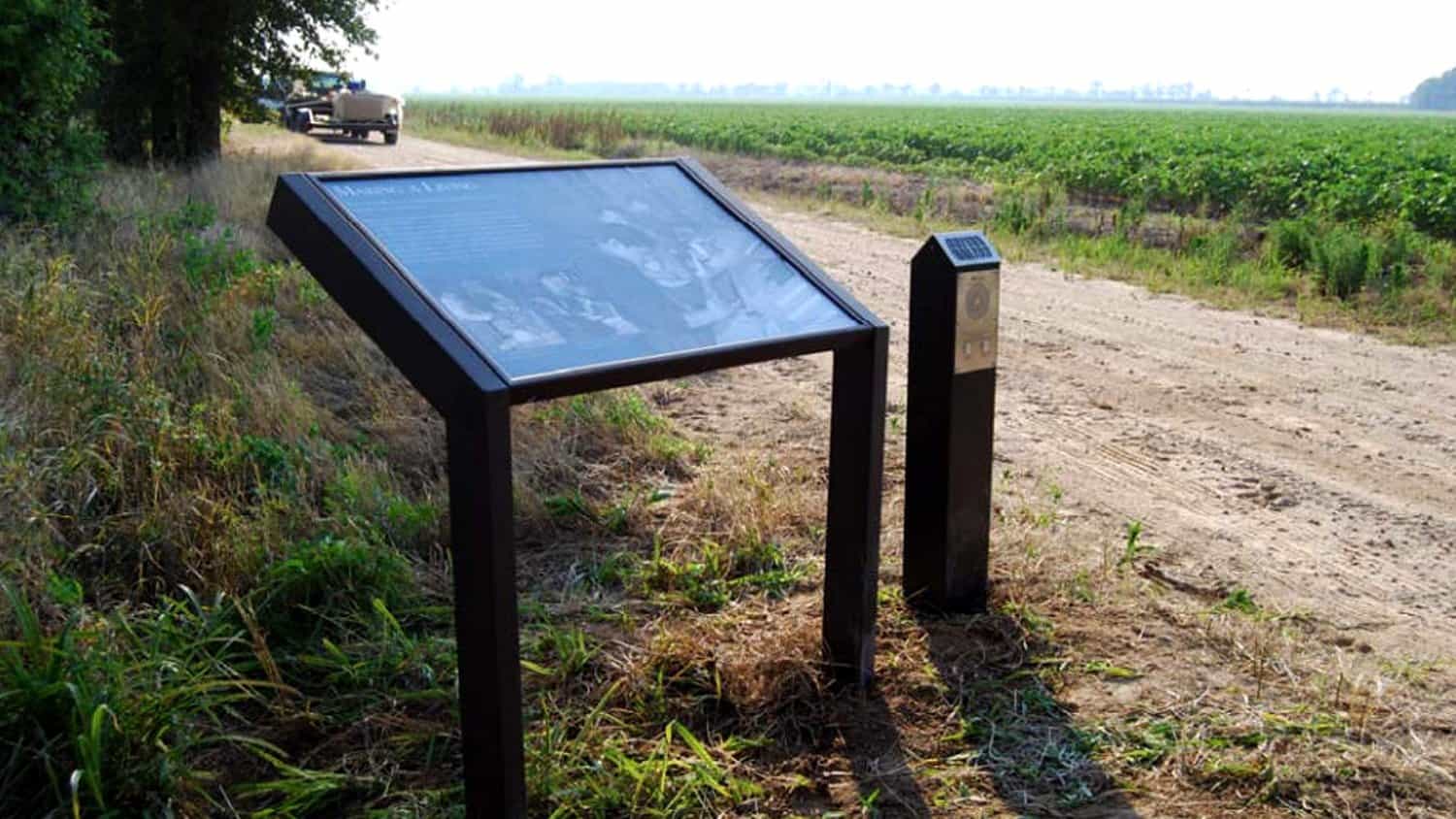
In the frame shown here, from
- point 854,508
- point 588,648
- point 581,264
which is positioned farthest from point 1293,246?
point 581,264

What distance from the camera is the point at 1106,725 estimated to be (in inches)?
145

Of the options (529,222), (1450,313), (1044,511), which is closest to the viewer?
(529,222)

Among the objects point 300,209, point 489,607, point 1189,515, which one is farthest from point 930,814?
point 1189,515

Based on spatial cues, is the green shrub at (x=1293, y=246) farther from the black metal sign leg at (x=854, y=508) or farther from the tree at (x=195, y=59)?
the tree at (x=195, y=59)

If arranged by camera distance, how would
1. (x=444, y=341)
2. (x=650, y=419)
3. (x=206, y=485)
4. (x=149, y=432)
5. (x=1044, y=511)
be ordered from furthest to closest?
(x=650, y=419)
(x=1044, y=511)
(x=149, y=432)
(x=206, y=485)
(x=444, y=341)

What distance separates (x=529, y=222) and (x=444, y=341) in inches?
27.6

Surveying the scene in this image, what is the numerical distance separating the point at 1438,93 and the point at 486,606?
205 m

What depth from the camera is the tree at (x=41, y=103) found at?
898cm

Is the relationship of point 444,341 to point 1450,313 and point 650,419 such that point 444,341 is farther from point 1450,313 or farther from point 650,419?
point 1450,313

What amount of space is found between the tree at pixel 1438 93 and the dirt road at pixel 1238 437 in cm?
18631

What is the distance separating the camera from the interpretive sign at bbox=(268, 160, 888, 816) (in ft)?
9.80

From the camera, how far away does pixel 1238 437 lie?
6.75m

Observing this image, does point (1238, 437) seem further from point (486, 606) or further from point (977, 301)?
point (486, 606)

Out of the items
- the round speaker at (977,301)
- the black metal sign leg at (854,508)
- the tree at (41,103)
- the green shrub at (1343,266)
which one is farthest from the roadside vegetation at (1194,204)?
the tree at (41,103)
